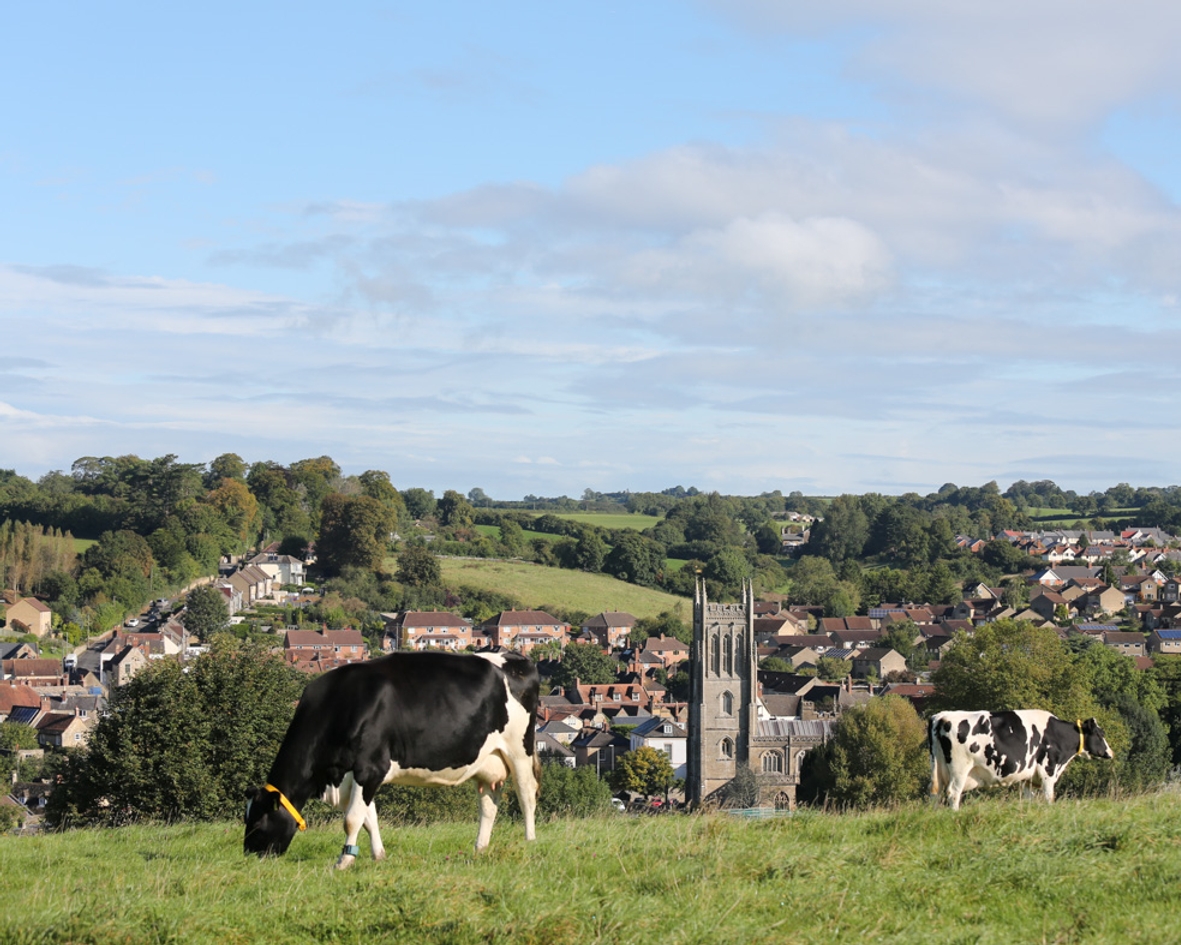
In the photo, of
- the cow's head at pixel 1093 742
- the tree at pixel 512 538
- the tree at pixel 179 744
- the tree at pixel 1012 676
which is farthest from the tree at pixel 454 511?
the cow's head at pixel 1093 742

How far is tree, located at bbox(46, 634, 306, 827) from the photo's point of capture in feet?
65.5

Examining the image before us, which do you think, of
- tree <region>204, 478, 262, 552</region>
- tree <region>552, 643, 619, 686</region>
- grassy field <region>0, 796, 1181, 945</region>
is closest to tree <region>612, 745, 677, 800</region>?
tree <region>552, 643, 619, 686</region>

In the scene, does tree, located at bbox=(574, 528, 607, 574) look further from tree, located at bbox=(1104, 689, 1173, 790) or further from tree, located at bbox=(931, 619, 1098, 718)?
tree, located at bbox=(931, 619, 1098, 718)

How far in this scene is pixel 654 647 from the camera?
11431cm

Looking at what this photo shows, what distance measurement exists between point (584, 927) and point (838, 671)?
10538cm

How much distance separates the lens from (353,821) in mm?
9586

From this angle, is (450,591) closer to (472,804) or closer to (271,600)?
(271,600)

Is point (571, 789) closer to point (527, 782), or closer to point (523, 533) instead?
point (527, 782)

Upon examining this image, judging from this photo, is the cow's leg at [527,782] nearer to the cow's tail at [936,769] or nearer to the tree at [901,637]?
the cow's tail at [936,769]

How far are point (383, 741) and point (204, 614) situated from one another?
335 feet

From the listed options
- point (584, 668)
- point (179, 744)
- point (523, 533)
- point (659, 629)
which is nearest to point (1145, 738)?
point (584, 668)

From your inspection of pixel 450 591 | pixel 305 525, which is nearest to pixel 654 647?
pixel 450 591

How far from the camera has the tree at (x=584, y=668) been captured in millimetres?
102625

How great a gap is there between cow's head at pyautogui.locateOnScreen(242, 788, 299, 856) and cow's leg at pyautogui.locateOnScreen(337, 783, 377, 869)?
591 mm
